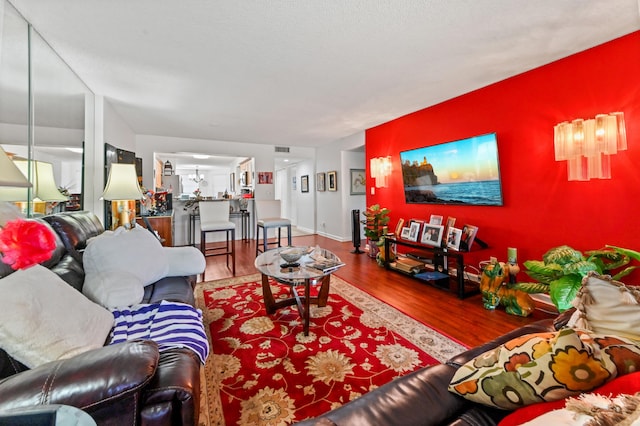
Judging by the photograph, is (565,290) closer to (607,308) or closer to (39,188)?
(607,308)

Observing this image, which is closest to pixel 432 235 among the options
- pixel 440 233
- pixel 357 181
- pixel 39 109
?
pixel 440 233

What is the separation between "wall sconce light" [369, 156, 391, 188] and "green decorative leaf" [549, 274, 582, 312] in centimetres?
273

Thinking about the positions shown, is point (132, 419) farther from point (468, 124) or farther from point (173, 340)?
point (468, 124)

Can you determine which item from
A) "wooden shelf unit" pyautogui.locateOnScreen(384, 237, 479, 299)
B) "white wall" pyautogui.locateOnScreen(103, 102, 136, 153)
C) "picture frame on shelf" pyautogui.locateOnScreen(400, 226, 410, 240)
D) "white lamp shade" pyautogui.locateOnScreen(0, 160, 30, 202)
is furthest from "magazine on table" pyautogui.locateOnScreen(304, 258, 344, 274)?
"white wall" pyautogui.locateOnScreen(103, 102, 136, 153)

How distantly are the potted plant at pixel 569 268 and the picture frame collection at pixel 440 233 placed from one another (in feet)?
2.64

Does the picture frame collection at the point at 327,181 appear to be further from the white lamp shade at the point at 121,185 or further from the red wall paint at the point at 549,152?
the white lamp shade at the point at 121,185

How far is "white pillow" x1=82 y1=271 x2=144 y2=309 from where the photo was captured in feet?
4.73

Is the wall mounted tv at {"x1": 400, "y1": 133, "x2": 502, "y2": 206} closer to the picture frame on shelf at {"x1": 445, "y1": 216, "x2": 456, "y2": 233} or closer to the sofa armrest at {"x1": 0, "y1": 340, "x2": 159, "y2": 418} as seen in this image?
the picture frame on shelf at {"x1": 445, "y1": 216, "x2": 456, "y2": 233}

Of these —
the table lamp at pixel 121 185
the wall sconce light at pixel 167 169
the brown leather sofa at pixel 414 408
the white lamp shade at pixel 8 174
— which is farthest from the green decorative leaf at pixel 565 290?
the wall sconce light at pixel 167 169

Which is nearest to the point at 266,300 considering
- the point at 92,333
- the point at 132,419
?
the point at 92,333

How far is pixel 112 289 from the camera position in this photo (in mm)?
1467

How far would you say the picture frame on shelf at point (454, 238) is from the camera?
297 cm

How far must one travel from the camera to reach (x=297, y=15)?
184cm

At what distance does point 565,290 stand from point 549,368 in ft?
5.85
